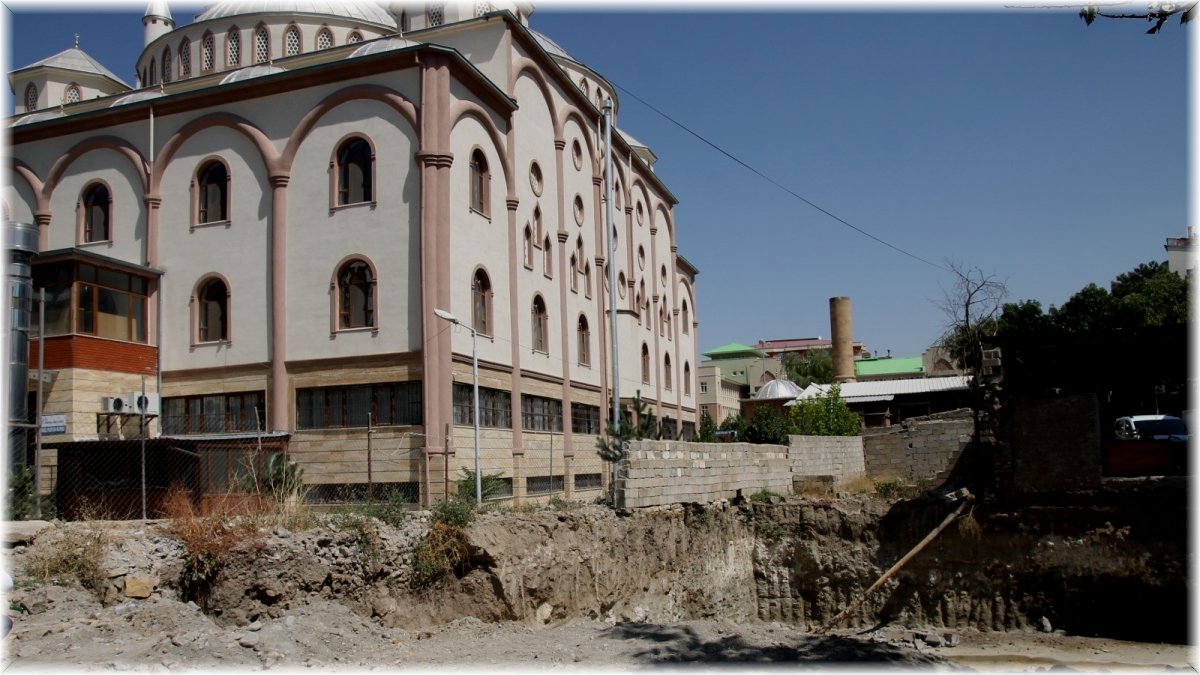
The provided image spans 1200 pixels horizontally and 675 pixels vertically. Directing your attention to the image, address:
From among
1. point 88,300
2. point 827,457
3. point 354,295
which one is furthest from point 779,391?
point 88,300

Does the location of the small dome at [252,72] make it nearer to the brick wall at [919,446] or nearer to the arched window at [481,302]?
the arched window at [481,302]

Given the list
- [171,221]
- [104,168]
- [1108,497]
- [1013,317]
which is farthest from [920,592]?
[1013,317]

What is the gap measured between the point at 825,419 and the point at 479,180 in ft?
63.3

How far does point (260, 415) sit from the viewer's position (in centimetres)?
2377

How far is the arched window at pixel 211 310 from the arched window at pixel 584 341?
1051cm

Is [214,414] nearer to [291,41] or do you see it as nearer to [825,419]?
[291,41]

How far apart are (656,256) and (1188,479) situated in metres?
24.3

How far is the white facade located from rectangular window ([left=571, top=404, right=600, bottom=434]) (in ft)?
1.48

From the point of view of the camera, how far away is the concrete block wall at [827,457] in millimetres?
27656

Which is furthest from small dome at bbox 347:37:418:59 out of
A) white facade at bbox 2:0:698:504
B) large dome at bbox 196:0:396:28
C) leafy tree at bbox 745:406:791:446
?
leafy tree at bbox 745:406:791:446

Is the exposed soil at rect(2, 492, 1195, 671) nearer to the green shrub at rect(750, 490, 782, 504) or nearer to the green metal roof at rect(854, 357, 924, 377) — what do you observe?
the green shrub at rect(750, 490, 782, 504)

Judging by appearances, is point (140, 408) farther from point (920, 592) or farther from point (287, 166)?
point (920, 592)

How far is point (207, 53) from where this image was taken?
32.2 metres

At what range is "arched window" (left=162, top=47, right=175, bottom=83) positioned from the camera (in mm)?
32906
